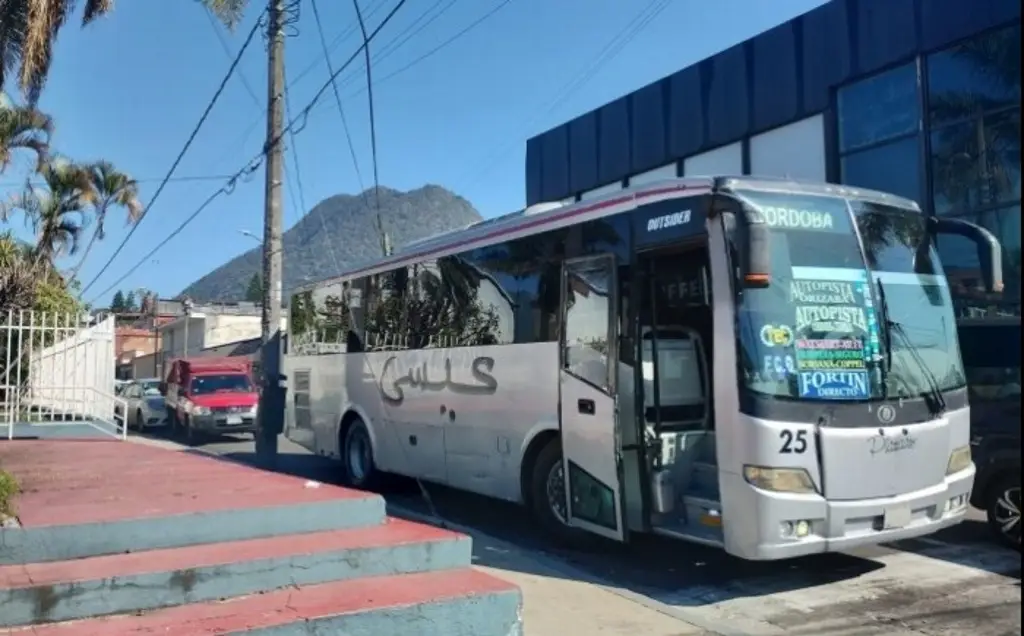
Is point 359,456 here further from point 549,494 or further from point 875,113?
point 875,113

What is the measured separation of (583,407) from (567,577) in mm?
1502

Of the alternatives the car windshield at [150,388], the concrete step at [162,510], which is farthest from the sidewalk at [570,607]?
the car windshield at [150,388]

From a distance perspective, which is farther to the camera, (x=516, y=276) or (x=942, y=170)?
(x=942, y=170)

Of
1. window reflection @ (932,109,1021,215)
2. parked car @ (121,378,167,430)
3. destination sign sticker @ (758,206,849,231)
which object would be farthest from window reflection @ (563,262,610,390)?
parked car @ (121,378,167,430)

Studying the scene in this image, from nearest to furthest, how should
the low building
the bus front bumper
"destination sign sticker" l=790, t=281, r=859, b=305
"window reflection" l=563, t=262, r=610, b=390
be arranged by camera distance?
the bus front bumper < "destination sign sticker" l=790, t=281, r=859, b=305 < "window reflection" l=563, t=262, r=610, b=390 < the low building

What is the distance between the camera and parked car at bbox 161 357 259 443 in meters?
22.7

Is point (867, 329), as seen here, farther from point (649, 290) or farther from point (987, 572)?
point (987, 572)

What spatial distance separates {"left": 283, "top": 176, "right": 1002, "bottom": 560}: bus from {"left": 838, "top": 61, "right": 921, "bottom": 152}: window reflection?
7.23m

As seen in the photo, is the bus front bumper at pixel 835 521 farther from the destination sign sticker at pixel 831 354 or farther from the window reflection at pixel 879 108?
the window reflection at pixel 879 108

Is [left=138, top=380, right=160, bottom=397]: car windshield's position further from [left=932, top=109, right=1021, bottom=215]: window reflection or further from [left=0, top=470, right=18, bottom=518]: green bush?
[left=0, top=470, right=18, bottom=518]: green bush

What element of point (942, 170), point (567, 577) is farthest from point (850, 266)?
point (942, 170)

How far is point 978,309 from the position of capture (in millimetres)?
11836

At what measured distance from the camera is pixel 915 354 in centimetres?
740

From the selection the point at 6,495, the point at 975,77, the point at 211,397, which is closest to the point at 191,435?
the point at 211,397
